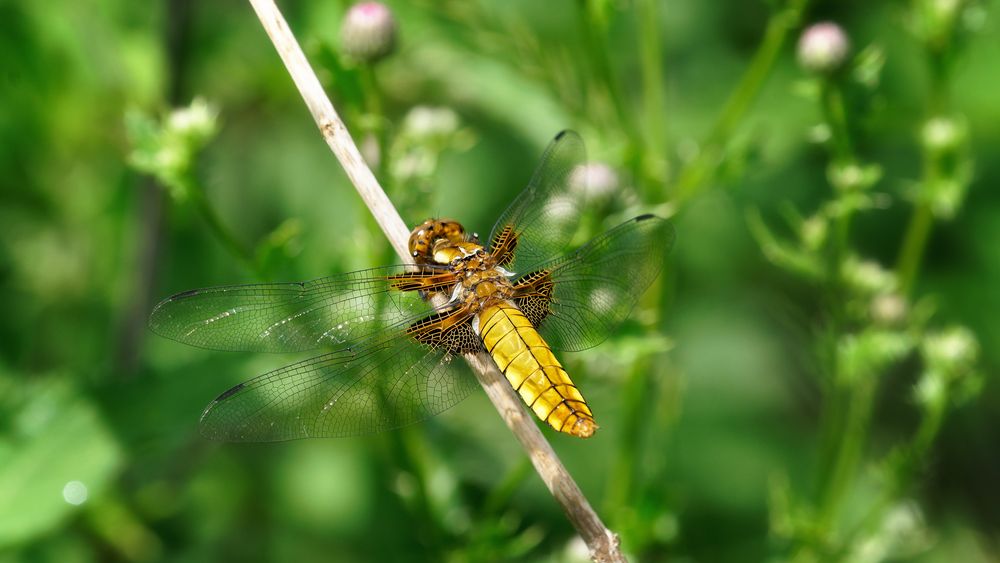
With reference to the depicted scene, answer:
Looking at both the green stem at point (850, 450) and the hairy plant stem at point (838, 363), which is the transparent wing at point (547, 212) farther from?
the green stem at point (850, 450)

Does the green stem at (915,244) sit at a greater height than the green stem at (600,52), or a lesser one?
lesser

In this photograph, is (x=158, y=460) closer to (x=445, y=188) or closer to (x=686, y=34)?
(x=445, y=188)

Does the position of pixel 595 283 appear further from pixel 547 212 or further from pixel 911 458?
pixel 911 458

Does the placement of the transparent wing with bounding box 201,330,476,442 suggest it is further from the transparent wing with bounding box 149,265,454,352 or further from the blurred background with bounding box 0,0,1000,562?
the blurred background with bounding box 0,0,1000,562

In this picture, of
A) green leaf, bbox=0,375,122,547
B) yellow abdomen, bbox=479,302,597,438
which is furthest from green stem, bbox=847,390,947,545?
green leaf, bbox=0,375,122,547

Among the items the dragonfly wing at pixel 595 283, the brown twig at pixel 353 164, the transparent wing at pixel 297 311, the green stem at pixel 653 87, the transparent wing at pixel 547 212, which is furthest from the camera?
the green stem at pixel 653 87

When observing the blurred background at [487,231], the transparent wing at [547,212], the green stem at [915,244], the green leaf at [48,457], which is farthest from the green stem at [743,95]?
the green leaf at [48,457]
